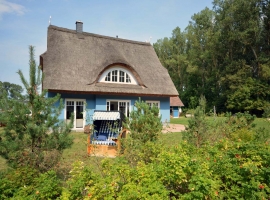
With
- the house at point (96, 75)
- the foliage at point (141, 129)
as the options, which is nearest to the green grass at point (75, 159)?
the foliage at point (141, 129)

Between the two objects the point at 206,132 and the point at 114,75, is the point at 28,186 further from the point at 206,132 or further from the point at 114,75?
the point at 114,75

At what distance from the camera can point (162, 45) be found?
164 feet

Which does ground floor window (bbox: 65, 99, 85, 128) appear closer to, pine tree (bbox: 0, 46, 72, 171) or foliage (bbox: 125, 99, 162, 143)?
foliage (bbox: 125, 99, 162, 143)

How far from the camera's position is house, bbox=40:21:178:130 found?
15195mm

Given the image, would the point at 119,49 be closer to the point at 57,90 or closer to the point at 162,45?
the point at 57,90

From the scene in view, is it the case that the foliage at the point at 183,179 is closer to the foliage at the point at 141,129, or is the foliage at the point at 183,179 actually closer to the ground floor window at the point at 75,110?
the foliage at the point at 141,129

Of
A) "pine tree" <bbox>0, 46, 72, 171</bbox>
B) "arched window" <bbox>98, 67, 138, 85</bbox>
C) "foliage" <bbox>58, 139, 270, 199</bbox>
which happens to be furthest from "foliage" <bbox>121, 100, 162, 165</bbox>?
"arched window" <bbox>98, 67, 138, 85</bbox>

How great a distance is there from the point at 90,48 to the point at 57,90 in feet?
17.4

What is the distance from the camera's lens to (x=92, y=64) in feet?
55.6

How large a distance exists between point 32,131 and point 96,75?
11.4 meters

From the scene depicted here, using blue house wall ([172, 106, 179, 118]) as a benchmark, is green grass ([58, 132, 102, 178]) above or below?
below

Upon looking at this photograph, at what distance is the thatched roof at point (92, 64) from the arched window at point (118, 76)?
1.15 ft

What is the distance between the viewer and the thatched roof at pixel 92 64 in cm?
1520

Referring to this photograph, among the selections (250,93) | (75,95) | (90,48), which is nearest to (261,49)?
(250,93)
